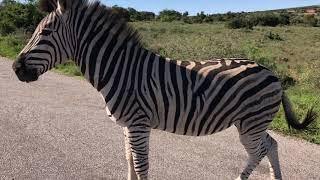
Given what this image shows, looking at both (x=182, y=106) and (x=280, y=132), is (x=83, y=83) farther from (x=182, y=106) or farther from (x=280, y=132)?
(x=182, y=106)

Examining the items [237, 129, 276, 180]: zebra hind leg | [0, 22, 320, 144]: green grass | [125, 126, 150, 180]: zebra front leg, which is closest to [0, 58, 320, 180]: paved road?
[237, 129, 276, 180]: zebra hind leg

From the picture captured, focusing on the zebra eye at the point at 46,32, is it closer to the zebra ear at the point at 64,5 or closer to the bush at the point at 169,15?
the zebra ear at the point at 64,5

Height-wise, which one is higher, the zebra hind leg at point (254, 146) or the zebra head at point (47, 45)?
the zebra head at point (47, 45)

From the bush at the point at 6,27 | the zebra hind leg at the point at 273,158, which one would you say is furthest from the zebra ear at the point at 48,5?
the bush at the point at 6,27

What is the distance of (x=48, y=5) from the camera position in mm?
4465

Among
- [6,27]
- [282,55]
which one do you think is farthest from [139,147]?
[6,27]

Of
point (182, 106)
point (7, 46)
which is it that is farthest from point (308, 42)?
point (182, 106)

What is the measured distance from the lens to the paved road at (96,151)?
19.4 ft

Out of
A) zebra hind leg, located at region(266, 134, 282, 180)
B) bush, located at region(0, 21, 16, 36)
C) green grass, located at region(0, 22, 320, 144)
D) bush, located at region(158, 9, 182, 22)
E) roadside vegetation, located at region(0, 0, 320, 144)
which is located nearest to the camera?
zebra hind leg, located at region(266, 134, 282, 180)

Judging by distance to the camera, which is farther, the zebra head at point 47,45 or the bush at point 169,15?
the bush at point 169,15

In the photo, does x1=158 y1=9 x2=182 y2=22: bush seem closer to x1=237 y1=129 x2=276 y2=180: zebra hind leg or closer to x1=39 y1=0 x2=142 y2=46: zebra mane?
x1=237 y1=129 x2=276 y2=180: zebra hind leg

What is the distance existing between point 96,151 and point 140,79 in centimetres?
252

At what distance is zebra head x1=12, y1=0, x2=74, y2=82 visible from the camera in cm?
432

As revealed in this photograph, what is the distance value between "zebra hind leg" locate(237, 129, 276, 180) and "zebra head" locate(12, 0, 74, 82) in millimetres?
1971
